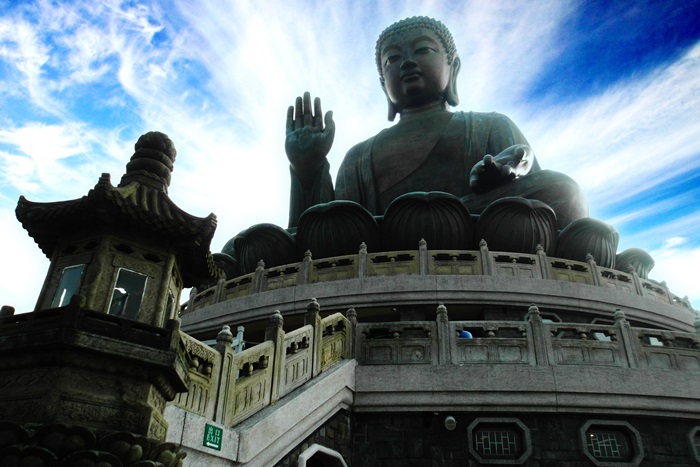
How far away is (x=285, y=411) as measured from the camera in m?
5.41

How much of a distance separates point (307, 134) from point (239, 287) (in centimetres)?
507

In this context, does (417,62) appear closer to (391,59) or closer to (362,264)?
(391,59)

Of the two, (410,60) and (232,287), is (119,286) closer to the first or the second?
(232,287)

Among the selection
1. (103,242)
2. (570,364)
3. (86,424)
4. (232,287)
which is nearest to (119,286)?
(103,242)

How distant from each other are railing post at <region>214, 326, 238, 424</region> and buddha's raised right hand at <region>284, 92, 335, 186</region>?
33.7ft

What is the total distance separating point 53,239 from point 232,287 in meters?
7.33

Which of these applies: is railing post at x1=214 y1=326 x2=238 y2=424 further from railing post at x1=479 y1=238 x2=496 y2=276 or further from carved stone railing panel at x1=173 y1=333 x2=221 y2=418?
railing post at x1=479 y1=238 x2=496 y2=276

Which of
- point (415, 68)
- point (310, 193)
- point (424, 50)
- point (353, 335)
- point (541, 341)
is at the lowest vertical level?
point (541, 341)

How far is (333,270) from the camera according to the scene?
34.7 feet

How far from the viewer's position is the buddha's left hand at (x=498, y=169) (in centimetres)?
1337

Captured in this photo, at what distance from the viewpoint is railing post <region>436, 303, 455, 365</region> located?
23.9ft

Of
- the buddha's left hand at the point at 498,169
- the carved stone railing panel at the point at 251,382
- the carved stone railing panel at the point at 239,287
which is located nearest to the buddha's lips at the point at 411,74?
the buddha's left hand at the point at 498,169

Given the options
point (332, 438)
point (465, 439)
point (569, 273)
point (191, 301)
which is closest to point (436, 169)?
point (569, 273)

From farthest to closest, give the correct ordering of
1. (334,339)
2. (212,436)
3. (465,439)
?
(334,339)
(465,439)
(212,436)
